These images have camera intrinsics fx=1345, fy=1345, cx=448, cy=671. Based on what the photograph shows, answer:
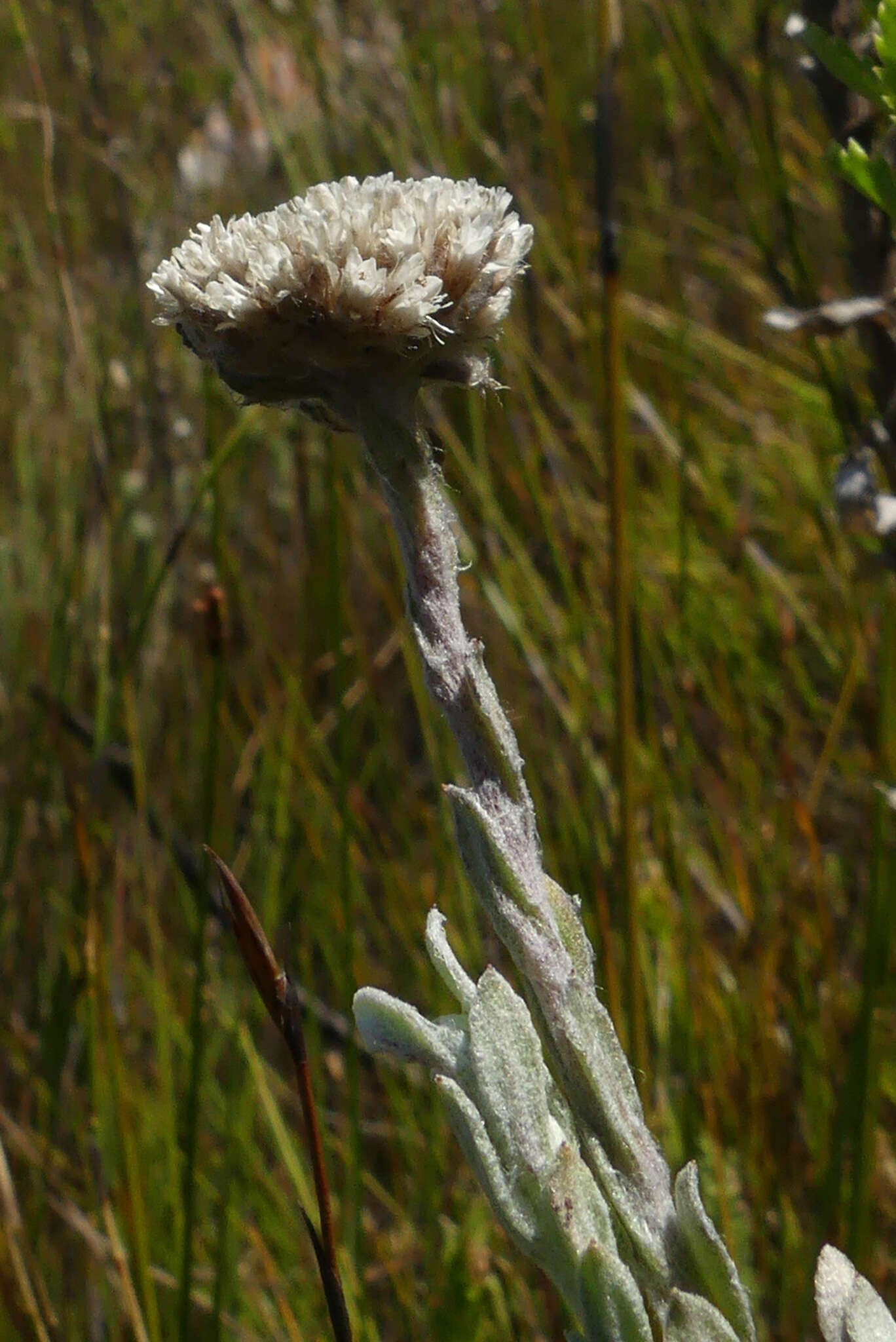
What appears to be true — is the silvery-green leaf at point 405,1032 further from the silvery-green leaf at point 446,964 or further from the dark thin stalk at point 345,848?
the dark thin stalk at point 345,848

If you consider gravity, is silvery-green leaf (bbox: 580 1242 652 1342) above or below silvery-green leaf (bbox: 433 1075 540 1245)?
below

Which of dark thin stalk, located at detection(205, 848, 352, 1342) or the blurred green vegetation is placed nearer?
dark thin stalk, located at detection(205, 848, 352, 1342)

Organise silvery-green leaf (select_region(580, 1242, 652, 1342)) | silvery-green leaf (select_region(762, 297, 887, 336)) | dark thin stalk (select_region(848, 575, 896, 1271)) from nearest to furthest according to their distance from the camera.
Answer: silvery-green leaf (select_region(580, 1242, 652, 1342)) → silvery-green leaf (select_region(762, 297, 887, 336)) → dark thin stalk (select_region(848, 575, 896, 1271))

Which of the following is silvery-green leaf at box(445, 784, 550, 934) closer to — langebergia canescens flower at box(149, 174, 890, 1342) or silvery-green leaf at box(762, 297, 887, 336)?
langebergia canescens flower at box(149, 174, 890, 1342)

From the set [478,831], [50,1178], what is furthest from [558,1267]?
[50,1178]

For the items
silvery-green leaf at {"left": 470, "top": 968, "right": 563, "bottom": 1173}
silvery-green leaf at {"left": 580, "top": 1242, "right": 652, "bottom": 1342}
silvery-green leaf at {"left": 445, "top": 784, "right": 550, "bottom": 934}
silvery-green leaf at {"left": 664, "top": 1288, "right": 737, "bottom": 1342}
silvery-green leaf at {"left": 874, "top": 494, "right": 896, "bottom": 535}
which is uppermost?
silvery-green leaf at {"left": 874, "top": 494, "right": 896, "bottom": 535}

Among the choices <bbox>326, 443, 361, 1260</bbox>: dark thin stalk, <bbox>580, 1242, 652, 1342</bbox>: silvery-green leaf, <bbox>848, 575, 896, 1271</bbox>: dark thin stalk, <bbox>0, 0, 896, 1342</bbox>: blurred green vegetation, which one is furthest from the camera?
<bbox>0, 0, 896, 1342</bbox>: blurred green vegetation

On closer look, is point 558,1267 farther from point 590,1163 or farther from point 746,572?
point 746,572

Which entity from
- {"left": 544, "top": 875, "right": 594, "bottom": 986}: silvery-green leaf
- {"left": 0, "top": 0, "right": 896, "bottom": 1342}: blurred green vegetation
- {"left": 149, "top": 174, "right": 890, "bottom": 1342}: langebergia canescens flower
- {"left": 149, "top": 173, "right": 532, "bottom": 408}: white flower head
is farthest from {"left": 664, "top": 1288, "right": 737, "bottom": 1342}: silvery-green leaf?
{"left": 0, "top": 0, "right": 896, "bottom": 1342}: blurred green vegetation
